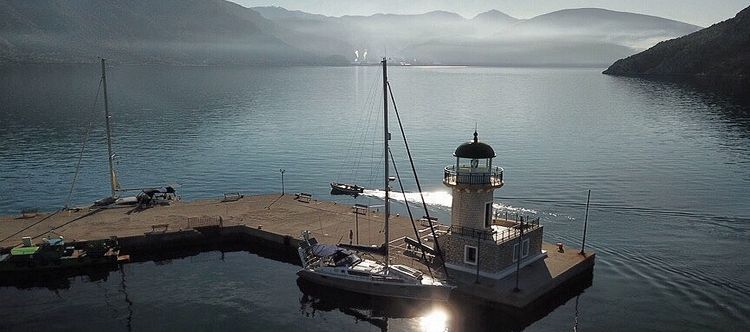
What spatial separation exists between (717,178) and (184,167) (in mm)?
74518

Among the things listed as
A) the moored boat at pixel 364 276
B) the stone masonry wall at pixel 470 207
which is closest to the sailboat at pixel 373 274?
the moored boat at pixel 364 276

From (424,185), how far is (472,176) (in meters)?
36.5

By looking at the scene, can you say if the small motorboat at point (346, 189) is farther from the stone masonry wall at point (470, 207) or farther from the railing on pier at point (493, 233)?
the stone masonry wall at point (470, 207)

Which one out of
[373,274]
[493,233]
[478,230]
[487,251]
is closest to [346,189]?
[373,274]

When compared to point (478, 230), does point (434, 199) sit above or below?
below

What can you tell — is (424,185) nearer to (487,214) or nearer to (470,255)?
(487,214)

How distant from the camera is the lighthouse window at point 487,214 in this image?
131ft

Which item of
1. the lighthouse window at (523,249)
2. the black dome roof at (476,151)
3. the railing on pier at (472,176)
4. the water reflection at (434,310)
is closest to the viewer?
the water reflection at (434,310)

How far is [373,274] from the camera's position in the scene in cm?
3888

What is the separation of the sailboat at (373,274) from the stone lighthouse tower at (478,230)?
9.79 ft

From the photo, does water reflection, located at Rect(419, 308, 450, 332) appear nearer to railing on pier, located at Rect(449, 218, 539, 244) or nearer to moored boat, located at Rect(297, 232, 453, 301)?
moored boat, located at Rect(297, 232, 453, 301)

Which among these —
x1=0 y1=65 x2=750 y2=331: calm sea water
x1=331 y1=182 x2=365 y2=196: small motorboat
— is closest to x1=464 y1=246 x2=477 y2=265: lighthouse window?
x1=0 y1=65 x2=750 y2=331: calm sea water

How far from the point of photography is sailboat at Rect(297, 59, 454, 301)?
37562 mm

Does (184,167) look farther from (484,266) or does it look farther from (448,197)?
(484,266)
